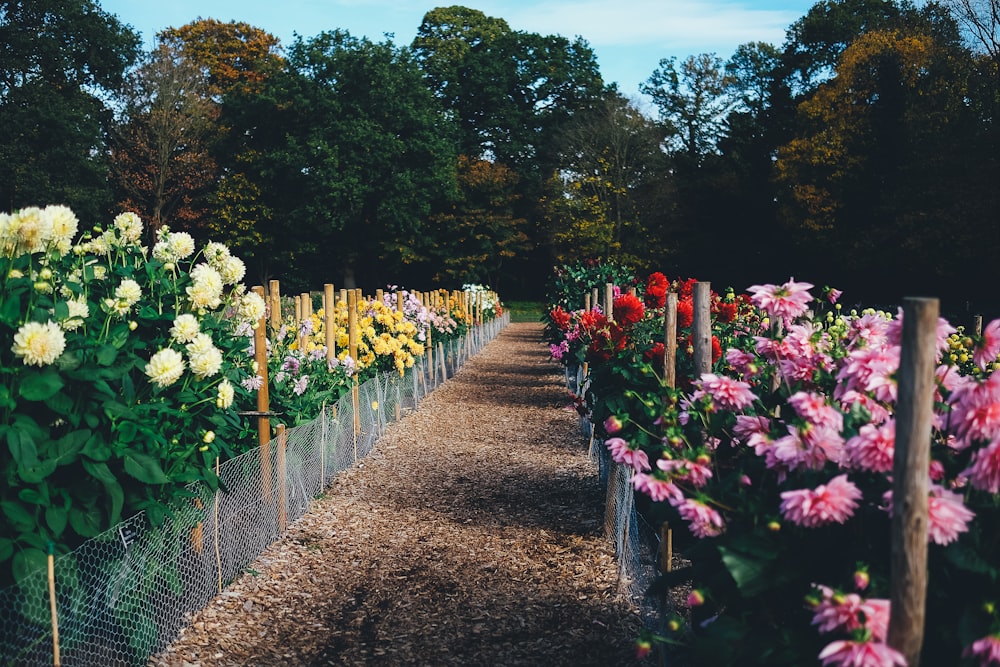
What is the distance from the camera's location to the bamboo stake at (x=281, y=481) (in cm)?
580

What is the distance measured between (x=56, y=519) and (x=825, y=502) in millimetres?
2785

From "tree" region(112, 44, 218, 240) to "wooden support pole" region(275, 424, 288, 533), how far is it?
32.3 m

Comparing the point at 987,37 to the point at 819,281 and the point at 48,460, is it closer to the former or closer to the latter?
the point at 819,281

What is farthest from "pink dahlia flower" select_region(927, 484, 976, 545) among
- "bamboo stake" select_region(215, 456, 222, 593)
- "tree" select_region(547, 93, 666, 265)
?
"tree" select_region(547, 93, 666, 265)

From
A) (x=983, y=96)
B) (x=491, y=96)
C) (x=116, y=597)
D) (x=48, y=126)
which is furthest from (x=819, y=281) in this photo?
(x=116, y=597)

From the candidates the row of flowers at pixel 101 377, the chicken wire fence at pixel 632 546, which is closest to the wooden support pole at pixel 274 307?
the row of flowers at pixel 101 377

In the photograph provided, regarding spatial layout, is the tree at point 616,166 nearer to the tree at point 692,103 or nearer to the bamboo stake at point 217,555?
the tree at point 692,103

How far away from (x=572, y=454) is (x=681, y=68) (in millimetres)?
39699

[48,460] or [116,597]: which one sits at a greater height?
[48,460]

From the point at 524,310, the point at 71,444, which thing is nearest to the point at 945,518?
the point at 71,444

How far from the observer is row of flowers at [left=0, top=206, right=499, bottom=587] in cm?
314

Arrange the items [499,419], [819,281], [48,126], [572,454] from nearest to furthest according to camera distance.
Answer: [572,454], [499,419], [48,126], [819,281]

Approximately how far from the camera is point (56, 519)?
3244 millimetres

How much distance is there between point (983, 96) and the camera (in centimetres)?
2472
